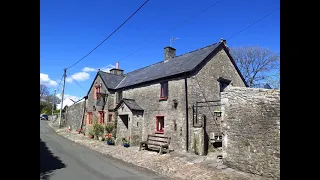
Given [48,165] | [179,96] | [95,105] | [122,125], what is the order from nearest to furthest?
[48,165], [179,96], [122,125], [95,105]

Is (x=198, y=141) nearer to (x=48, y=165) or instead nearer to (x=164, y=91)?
(x=164, y=91)

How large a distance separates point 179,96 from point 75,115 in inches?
910

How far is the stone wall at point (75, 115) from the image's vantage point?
33.7 m

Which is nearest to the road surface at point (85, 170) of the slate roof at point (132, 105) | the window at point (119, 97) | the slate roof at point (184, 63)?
the slate roof at point (132, 105)

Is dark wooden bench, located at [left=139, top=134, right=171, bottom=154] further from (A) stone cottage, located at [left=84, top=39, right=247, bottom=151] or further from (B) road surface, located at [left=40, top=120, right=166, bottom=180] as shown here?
(B) road surface, located at [left=40, top=120, right=166, bottom=180]

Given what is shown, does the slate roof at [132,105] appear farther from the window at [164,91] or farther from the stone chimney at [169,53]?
the stone chimney at [169,53]

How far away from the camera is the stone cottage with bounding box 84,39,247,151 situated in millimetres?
17031

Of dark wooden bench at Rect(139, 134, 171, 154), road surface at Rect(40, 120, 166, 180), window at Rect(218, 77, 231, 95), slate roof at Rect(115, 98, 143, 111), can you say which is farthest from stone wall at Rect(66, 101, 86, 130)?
road surface at Rect(40, 120, 166, 180)

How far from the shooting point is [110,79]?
28.3m

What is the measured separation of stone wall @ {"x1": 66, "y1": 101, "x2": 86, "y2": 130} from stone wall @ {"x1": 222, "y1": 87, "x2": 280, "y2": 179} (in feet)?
80.2

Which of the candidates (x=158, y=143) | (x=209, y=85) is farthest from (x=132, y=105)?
(x=209, y=85)
